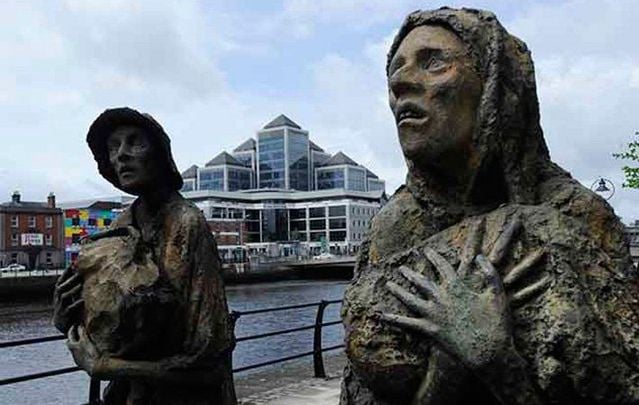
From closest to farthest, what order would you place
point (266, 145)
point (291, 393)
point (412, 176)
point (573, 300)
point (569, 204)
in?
point (573, 300) → point (569, 204) → point (412, 176) → point (291, 393) → point (266, 145)

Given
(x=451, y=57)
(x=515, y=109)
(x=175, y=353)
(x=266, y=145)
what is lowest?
(x=175, y=353)

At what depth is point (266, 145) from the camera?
381ft

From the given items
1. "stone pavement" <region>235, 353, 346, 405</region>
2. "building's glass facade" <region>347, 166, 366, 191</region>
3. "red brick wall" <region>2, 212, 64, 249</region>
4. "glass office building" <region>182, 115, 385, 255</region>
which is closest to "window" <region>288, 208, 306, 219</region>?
"glass office building" <region>182, 115, 385, 255</region>

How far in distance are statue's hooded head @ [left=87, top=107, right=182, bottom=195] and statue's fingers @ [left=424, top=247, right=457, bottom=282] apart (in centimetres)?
175

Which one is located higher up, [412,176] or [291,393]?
[412,176]

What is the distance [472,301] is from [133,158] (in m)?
1.98

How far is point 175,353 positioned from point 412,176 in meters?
1.50

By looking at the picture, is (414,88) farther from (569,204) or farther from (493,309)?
(493,309)

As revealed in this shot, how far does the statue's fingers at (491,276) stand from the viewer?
69.9 inches

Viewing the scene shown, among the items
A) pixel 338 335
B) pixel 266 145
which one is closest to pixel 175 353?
pixel 338 335

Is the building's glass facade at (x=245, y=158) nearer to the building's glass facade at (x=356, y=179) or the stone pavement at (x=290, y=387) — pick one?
the building's glass facade at (x=356, y=179)

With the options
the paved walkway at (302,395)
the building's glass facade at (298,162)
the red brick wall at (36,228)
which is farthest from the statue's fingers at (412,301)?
the building's glass facade at (298,162)

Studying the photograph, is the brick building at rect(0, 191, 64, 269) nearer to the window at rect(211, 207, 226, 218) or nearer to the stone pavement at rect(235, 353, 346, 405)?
the window at rect(211, 207, 226, 218)

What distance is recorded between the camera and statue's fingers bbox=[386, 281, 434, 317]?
→ 5.99 ft
